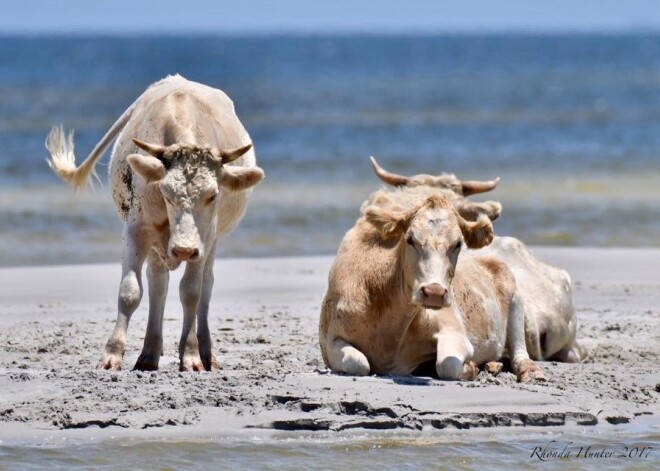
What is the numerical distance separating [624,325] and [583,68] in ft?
267

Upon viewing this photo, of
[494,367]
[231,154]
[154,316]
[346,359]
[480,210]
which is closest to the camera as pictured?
[346,359]

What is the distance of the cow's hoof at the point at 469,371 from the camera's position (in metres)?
8.73

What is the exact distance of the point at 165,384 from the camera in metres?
8.24

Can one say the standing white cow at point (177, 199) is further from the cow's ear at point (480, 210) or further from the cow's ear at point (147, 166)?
the cow's ear at point (480, 210)

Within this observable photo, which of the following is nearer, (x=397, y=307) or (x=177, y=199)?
(x=177, y=199)

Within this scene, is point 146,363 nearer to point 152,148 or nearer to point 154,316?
point 154,316

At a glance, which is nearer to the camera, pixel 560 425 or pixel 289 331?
pixel 560 425

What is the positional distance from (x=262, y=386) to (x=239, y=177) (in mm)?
1435

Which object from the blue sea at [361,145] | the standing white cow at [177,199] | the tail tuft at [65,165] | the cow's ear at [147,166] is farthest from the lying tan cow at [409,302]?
the blue sea at [361,145]

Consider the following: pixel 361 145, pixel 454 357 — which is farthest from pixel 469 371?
pixel 361 145

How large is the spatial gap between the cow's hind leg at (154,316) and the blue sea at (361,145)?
21.5 feet

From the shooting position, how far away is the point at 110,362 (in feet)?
29.3

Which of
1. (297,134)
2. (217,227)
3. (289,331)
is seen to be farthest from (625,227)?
(297,134)

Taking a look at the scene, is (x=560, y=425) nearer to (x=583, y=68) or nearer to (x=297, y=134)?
(x=297, y=134)
